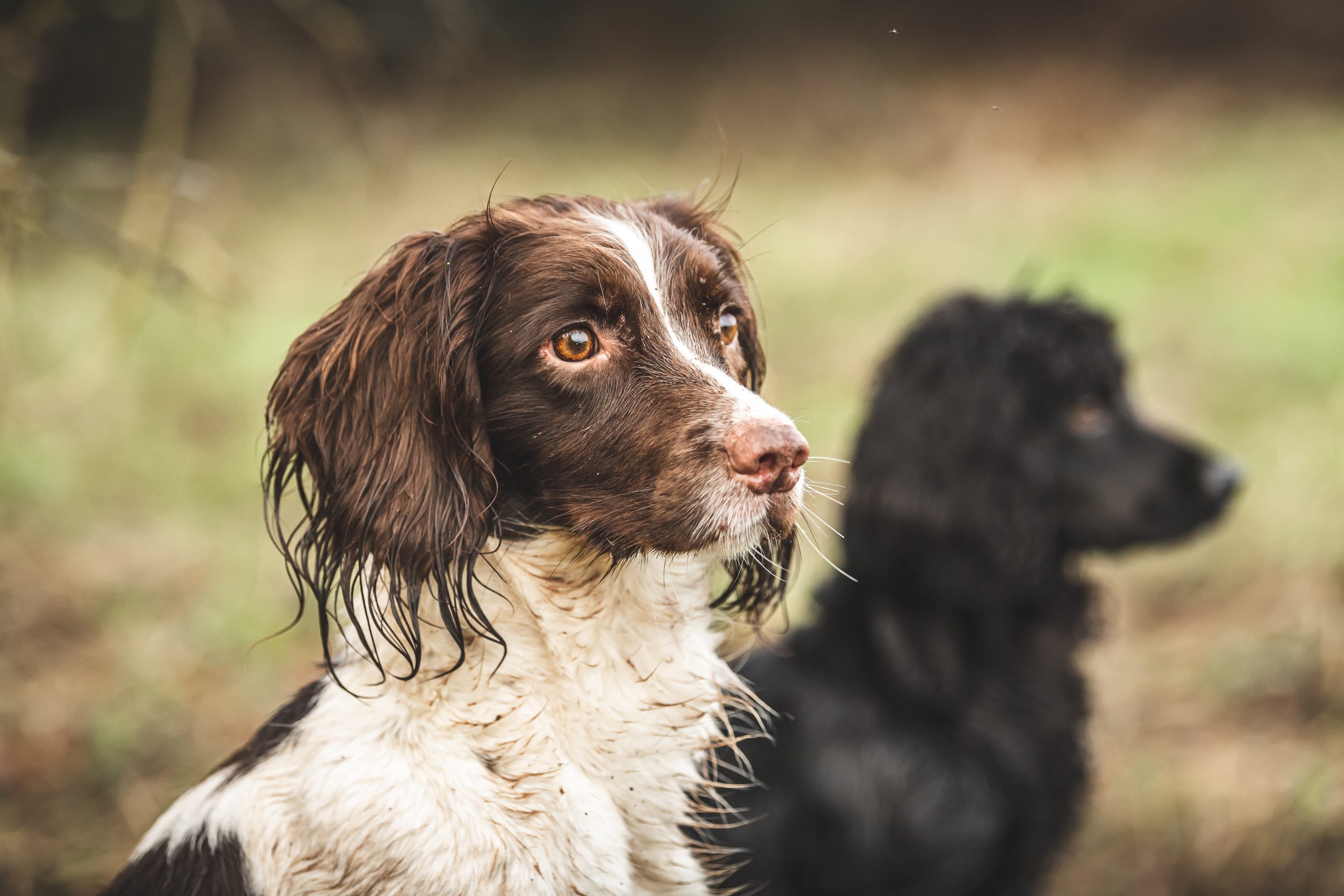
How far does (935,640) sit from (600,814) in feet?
4.62

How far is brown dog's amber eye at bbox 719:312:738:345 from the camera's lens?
2297 millimetres

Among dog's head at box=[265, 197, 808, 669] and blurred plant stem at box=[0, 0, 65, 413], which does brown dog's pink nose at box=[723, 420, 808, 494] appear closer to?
dog's head at box=[265, 197, 808, 669]

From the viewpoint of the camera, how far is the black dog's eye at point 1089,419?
3.36 meters

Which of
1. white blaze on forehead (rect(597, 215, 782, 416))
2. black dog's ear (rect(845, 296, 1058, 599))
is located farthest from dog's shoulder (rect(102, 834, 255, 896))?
black dog's ear (rect(845, 296, 1058, 599))

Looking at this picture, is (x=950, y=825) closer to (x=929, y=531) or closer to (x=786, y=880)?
(x=786, y=880)

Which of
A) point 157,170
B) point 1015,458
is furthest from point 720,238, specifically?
point 157,170

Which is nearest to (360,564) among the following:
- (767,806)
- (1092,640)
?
(767,806)

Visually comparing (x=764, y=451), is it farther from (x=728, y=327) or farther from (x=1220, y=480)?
(x=1220, y=480)

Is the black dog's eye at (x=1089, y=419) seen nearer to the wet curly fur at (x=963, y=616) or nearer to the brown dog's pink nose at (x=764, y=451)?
the wet curly fur at (x=963, y=616)

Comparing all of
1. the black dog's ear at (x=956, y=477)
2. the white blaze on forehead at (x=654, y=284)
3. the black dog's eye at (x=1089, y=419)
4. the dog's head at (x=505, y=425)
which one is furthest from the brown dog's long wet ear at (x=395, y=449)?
the black dog's eye at (x=1089, y=419)

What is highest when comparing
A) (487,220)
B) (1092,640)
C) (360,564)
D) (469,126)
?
(469,126)

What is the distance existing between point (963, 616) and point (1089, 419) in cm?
81

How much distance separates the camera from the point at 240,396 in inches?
313

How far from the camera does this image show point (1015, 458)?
3221 mm
